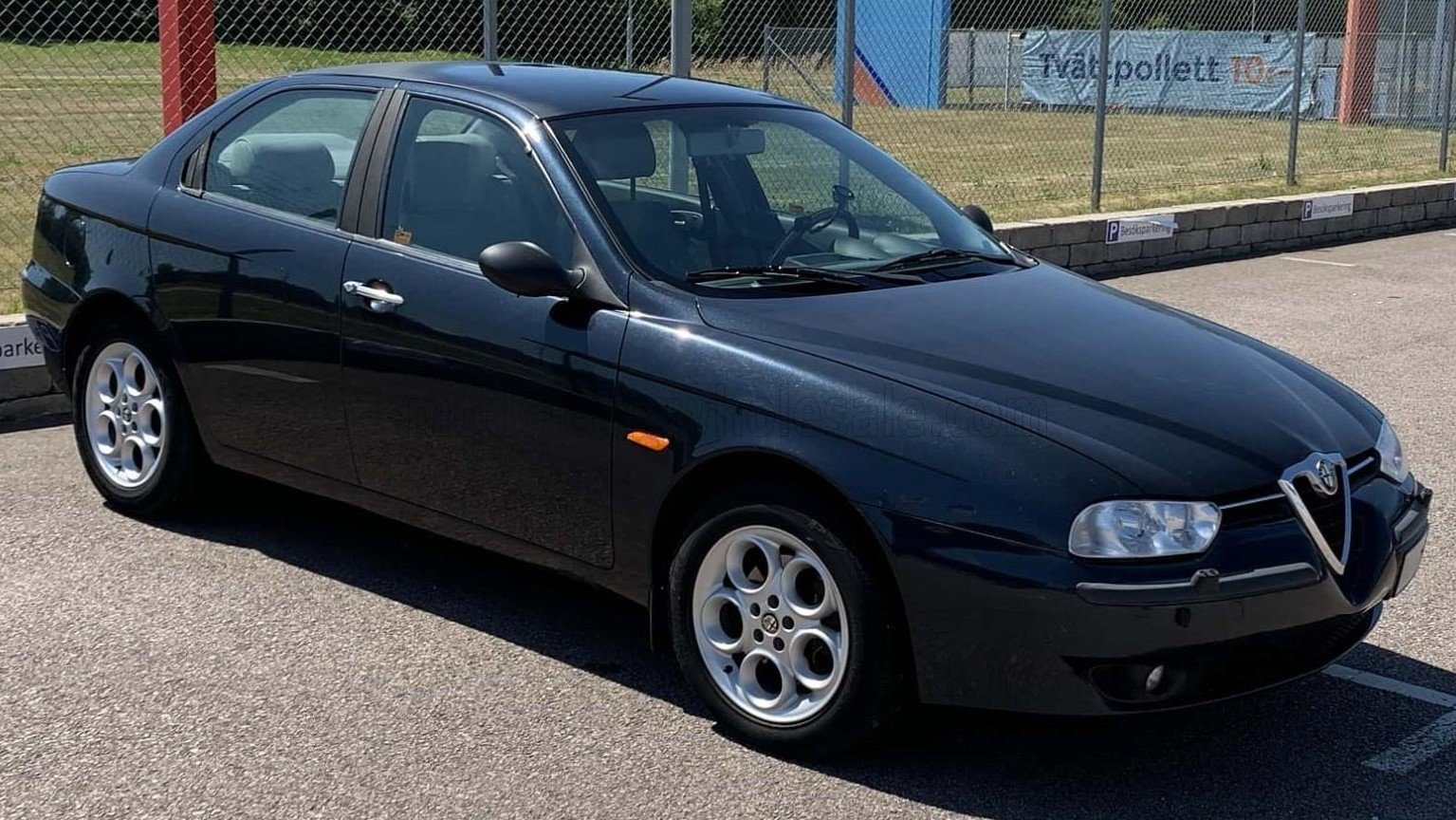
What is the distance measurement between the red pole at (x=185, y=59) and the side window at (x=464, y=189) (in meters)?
4.53

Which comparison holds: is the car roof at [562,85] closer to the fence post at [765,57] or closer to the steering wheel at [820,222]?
the steering wheel at [820,222]

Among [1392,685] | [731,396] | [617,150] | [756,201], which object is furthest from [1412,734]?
[617,150]

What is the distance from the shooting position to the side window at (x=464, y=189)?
15.4 feet

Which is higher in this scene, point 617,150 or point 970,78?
point 617,150

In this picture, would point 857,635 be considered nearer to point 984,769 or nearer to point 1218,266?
point 984,769

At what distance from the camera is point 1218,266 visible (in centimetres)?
1297

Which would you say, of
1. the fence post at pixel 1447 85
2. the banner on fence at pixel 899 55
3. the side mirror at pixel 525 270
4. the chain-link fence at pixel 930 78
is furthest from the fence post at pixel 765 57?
the side mirror at pixel 525 270

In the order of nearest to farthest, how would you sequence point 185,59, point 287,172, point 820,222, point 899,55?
1. point 820,222
2. point 287,172
3. point 185,59
4. point 899,55

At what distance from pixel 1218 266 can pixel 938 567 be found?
9.97m

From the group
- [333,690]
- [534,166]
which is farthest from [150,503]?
[534,166]

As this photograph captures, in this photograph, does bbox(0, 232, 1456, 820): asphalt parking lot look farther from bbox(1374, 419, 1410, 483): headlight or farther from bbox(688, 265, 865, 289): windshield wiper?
bbox(688, 265, 865, 289): windshield wiper

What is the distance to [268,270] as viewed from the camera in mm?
5156

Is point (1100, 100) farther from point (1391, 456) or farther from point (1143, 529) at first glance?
point (1143, 529)

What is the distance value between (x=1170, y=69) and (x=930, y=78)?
13221 millimetres
